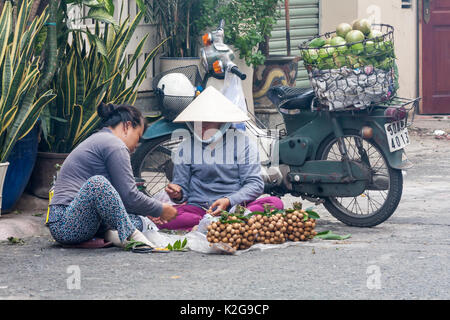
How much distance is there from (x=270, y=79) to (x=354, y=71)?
4456 millimetres

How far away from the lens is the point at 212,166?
20.3 ft

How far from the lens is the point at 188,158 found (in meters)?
6.28

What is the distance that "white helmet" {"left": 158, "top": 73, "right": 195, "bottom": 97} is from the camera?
23.8 ft

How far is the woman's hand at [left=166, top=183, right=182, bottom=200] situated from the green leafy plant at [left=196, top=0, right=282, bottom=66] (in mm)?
3422

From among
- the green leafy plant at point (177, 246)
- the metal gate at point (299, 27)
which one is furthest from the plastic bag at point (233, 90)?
the metal gate at point (299, 27)

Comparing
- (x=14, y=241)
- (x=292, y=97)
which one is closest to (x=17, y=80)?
(x=14, y=241)

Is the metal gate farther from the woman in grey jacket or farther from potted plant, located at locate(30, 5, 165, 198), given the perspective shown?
the woman in grey jacket

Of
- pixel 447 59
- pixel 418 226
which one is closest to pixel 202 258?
pixel 418 226

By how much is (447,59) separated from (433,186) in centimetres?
552

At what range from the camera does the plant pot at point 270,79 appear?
10.5 m

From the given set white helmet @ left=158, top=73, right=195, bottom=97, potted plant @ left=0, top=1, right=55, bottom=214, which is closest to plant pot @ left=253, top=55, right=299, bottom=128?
white helmet @ left=158, top=73, right=195, bottom=97

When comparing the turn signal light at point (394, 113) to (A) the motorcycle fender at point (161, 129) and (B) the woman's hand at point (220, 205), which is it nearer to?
(B) the woman's hand at point (220, 205)

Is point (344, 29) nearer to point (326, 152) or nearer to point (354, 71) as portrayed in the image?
point (354, 71)

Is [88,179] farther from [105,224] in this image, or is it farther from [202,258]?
[202,258]
